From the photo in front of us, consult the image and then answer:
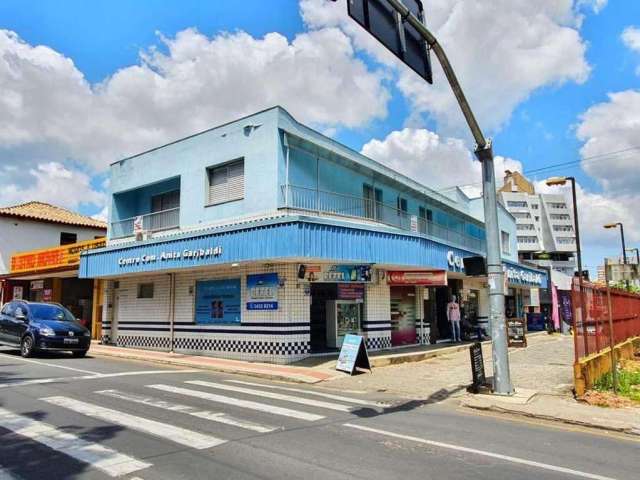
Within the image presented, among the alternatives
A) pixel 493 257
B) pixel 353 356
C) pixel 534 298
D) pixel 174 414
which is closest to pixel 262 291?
pixel 353 356

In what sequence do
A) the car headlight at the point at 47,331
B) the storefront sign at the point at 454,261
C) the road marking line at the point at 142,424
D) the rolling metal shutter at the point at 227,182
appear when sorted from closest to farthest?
the road marking line at the point at 142,424
the car headlight at the point at 47,331
the rolling metal shutter at the point at 227,182
the storefront sign at the point at 454,261

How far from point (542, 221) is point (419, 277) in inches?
4606

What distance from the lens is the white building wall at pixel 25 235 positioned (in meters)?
31.2

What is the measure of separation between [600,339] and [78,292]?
2564 cm

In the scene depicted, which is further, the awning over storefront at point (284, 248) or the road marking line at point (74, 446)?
the awning over storefront at point (284, 248)

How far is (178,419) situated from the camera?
7.52 metres

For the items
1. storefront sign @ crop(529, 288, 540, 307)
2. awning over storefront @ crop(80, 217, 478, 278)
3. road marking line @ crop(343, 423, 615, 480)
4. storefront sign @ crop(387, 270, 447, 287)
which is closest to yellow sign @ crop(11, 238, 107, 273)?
awning over storefront @ crop(80, 217, 478, 278)

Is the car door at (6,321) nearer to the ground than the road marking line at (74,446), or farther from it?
farther from it

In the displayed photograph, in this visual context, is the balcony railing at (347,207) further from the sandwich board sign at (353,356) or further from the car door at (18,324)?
the car door at (18,324)

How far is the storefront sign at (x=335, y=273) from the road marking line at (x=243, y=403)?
19.6 ft

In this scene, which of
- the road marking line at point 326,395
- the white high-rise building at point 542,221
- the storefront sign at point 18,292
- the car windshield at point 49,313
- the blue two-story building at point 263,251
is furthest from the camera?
the white high-rise building at point 542,221

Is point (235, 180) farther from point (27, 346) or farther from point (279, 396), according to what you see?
point (279, 396)

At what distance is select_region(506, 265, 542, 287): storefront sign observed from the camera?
26.7 metres

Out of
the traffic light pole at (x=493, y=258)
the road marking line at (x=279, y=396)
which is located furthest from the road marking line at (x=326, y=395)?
the traffic light pole at (x=493, y=258)
